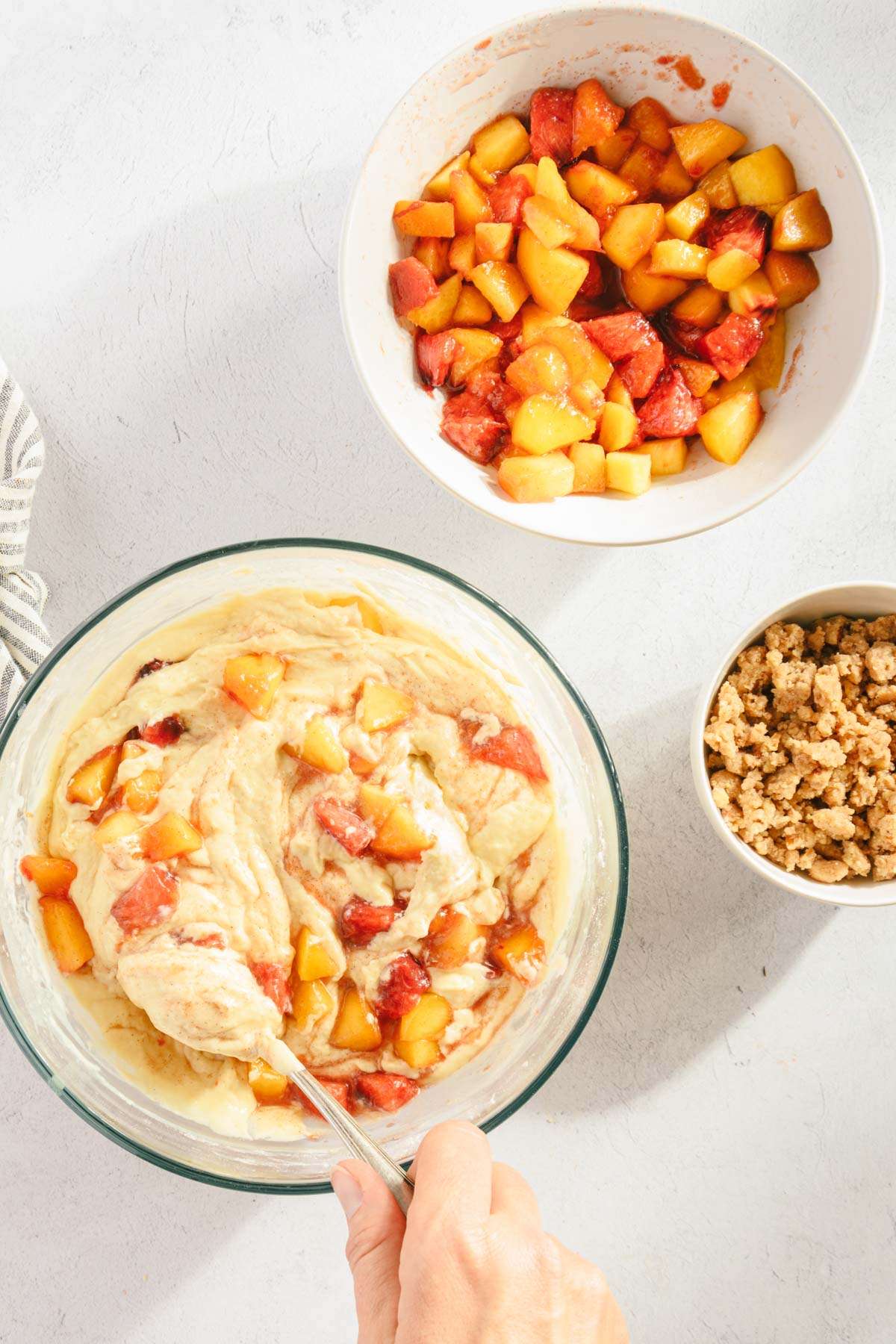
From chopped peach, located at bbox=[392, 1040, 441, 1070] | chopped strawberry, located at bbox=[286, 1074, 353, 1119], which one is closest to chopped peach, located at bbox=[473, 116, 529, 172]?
chopped peach, located at bbox=[392, 1040, 441, 1070]

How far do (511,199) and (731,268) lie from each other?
1.47 feet

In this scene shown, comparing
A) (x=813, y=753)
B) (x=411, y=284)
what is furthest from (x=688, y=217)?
(x=813, y=753)

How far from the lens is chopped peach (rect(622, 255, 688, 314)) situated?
2.12m

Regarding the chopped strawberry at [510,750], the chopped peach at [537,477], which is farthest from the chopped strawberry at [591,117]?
the chopped strawberry at [510,750]

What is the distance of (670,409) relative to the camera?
2.12 m

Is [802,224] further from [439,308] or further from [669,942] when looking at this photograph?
[669,942]

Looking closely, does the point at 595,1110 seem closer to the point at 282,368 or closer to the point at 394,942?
the point at 394,942

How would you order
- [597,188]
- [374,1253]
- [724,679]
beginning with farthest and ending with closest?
[724,679] < [597,188] < [374,1253]

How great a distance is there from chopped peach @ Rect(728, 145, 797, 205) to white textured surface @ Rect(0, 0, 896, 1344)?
0.48 m

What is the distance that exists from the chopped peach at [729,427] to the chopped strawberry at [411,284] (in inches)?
23.6

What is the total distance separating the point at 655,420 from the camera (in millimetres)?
2129

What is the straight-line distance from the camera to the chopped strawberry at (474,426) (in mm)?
2127

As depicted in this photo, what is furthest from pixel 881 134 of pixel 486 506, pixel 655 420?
pixel 486 506

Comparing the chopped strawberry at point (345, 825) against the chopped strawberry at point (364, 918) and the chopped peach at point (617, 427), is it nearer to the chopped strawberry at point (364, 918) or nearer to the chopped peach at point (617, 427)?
the chopped strawberry at point (364, 918)
